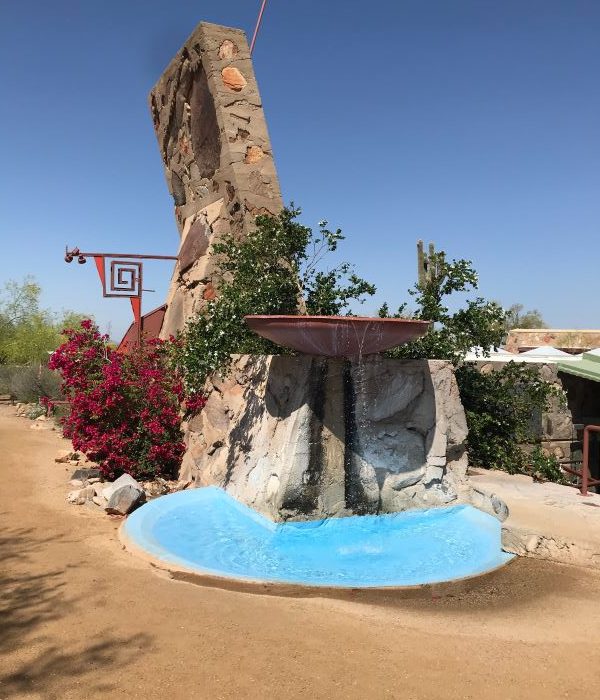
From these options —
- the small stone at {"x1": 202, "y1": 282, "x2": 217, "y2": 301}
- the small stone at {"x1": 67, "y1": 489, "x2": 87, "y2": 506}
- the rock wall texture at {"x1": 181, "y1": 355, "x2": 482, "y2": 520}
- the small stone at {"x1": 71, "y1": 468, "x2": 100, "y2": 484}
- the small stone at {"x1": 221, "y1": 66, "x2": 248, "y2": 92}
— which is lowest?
the small stone at {"x1": 67, "y1": 489, "x2": 87, "y2": 506}

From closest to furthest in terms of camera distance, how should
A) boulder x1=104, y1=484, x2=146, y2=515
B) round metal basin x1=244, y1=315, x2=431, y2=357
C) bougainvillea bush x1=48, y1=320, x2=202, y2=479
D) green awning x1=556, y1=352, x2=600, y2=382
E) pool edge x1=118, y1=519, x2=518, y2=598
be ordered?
pool edge x1=118, y1=519, x2=518, y2=598
round metal basin x1=244, y1=315, x2=431, y2=357
boulder x1=104, y1=484, x2=146, y2=515
bougainvillea bush x1=48, y1=320, x2=202, y2=479
green awning x1=556, y1=352, x2=600, y2=382

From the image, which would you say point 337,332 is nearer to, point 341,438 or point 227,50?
point 341,438

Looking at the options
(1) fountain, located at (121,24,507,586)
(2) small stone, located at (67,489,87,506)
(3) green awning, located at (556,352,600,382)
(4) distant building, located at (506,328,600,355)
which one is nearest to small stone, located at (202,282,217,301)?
(1) fountain, located at (121,24,507,586)

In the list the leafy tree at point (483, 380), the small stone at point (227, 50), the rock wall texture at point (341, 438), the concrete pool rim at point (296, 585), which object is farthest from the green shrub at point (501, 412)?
the small stone at point (227, 50)

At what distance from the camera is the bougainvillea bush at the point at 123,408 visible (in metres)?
7.26

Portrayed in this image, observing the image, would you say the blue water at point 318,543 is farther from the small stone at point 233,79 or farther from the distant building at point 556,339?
the distant building at point 556,339

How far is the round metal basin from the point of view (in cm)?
481

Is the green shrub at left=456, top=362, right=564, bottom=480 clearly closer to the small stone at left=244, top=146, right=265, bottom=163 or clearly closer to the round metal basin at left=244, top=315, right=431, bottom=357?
the round metal basin at left=244, top=315, right=431, bottom=357

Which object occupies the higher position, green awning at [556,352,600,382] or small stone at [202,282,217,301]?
small stone at [202,282,217,301]

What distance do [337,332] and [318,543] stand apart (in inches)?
70.0

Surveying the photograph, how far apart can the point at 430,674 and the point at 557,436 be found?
20.9 feet

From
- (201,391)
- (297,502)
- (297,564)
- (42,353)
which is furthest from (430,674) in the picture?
(42,353)

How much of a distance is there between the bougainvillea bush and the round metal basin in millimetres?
2494

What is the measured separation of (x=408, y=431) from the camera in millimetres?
6176
